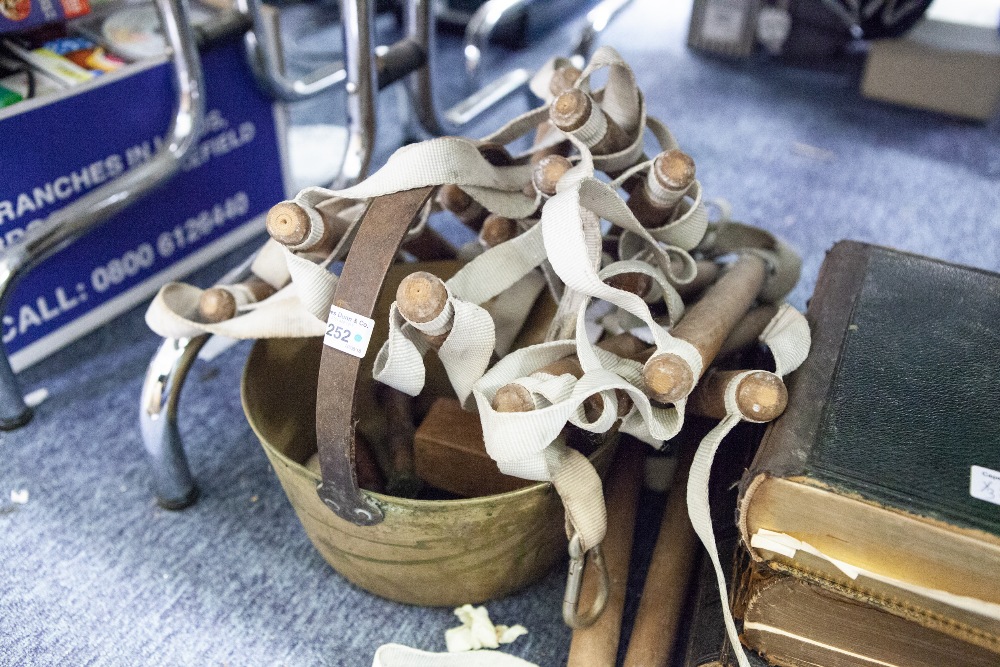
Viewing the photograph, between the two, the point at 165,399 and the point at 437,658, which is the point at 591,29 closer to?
the point at 165,399

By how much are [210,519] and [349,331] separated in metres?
0.43

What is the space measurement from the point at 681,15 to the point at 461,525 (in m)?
2.09

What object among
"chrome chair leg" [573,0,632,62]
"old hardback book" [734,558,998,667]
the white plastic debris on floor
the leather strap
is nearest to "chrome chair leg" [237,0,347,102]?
"chrome chair leg" [573,0,632,62]

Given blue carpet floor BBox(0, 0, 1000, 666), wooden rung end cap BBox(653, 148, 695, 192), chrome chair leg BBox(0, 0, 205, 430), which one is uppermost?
wooden rung end cap BBox(653, 148, 695, 192)

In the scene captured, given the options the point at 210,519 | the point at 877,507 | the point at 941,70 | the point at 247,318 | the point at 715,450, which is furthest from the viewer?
the point at 941,70

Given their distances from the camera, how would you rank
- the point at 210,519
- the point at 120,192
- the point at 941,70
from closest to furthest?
the point at 210,519 → the point at 120,192 → the point at 941,70

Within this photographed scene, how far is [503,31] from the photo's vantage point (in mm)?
2041

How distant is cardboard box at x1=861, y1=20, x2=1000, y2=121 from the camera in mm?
1722

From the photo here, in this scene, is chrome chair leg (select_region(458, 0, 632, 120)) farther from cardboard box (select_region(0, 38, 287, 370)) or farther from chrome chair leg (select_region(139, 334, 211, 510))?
chrome chair leg (select_region(139, 334, 211, 510))

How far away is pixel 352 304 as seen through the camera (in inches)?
22.3

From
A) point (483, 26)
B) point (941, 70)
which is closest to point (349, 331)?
point (483, 26)

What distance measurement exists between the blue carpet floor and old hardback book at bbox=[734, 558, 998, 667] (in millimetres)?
222

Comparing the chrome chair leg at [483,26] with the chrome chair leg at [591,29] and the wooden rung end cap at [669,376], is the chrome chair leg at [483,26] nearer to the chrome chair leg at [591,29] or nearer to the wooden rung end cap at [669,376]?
the chrome chair leg at [591,29]

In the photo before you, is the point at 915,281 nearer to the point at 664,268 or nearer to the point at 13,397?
the point at 664,268
